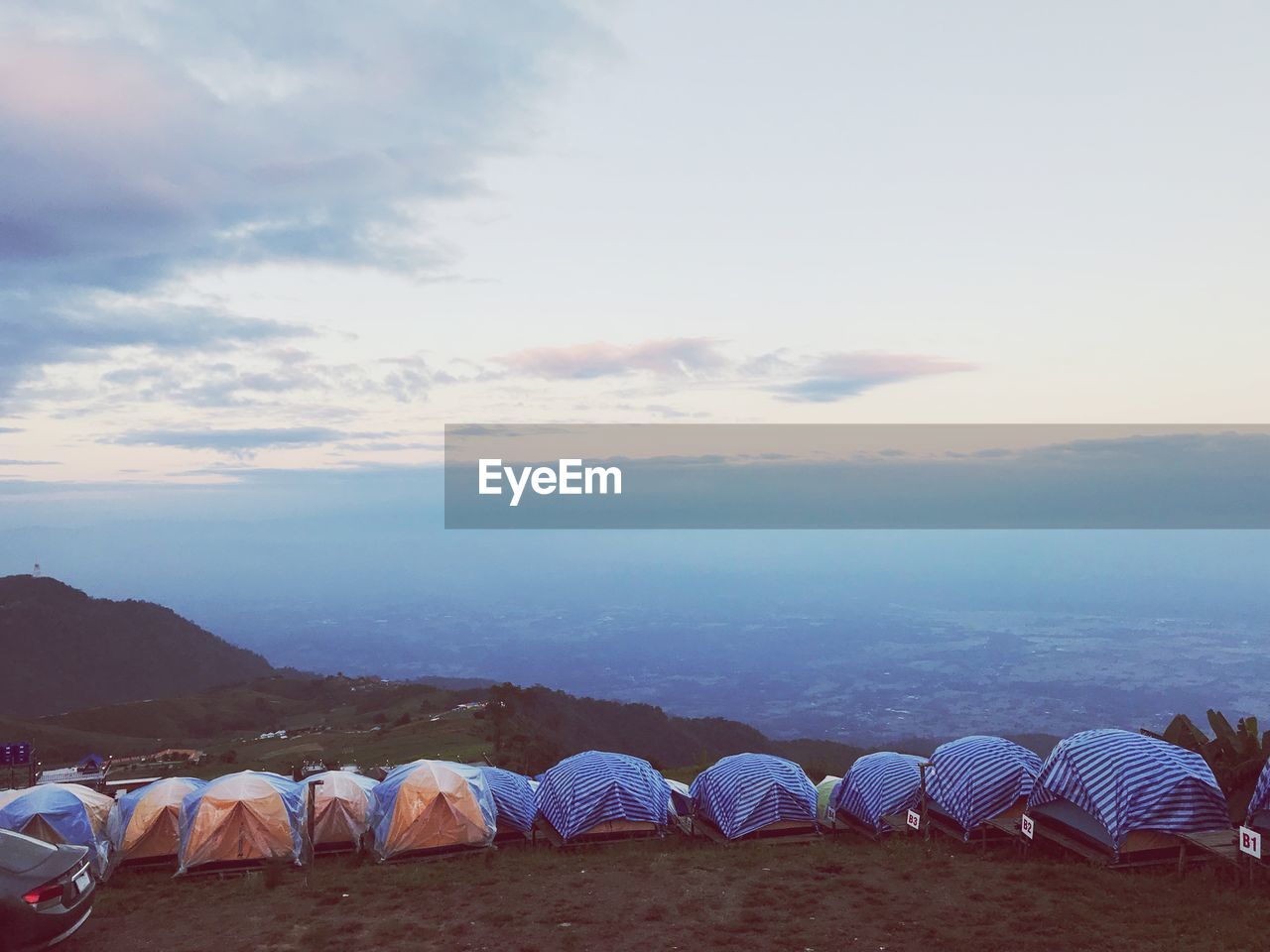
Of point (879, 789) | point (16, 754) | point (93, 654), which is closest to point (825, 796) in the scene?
point (879, 789)

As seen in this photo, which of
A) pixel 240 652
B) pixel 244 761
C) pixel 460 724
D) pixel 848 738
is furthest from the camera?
pixel 240 652

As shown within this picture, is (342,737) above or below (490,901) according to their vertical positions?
below

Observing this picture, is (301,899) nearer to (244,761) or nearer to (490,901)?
(490,901)

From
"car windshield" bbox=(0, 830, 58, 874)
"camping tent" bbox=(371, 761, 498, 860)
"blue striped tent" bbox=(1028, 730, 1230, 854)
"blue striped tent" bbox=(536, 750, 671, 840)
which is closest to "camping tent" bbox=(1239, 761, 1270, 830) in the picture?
"blue striped tent" bbox=(1028, 730, 1230, 854)

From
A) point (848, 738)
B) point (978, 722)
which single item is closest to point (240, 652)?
point (848, 738)

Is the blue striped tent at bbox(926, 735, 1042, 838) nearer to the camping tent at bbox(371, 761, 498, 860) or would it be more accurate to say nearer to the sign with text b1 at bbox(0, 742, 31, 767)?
the camping tent at bbox(371, 761, 498, 860)

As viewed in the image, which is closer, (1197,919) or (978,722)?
(1197,919)
